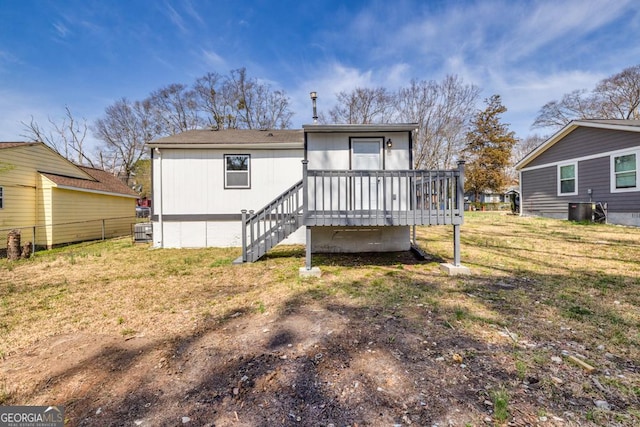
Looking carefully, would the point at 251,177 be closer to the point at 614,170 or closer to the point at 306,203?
the point at 306,203

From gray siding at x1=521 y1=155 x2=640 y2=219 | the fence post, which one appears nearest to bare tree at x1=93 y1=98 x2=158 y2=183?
the fence post

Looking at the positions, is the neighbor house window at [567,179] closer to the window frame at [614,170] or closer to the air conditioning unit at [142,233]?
the window frame at [614,170]

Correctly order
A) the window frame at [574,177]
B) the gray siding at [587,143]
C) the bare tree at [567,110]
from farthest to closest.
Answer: the bare tree at [567,110] < the window frame at [574,177] < the gray siding at [587,143]

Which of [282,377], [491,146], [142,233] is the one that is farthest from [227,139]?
[491,146]

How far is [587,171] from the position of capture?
12383 millimetres

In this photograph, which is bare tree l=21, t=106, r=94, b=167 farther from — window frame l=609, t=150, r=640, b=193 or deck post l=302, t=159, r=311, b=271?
window frame l=609, t=150, r=640, b=193

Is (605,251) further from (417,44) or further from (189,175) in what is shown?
(417,44)

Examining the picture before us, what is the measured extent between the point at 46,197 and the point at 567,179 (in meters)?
22.5

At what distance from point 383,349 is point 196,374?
1.70 metres

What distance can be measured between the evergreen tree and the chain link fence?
30.8 metres

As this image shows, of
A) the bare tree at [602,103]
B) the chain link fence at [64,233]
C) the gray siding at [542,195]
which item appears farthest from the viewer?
the bare tree at [602,103]

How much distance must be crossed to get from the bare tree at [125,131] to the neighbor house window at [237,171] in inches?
969

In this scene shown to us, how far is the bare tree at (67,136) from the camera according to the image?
23.8m

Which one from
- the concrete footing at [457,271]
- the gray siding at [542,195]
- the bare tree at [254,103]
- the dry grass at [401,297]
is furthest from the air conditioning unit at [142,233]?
the gray siding at [542,195]
